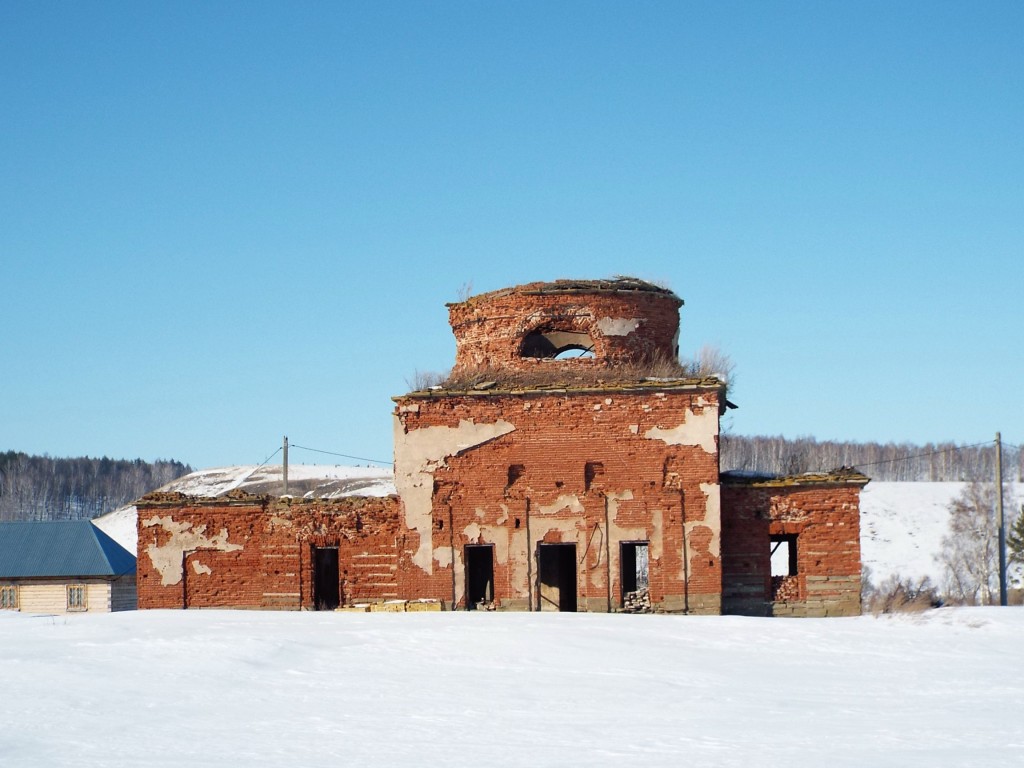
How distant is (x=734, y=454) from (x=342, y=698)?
87.4m

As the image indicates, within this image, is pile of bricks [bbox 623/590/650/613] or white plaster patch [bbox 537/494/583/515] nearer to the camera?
pile of bricks [bbox 623/590/650/613]

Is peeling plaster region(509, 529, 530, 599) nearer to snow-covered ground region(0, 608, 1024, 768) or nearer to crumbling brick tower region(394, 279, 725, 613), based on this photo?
crumbling brick tower region(394, 279, 725, 613)

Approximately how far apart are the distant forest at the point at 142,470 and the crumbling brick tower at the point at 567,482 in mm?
74492

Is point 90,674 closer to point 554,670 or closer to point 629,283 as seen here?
point 554,670

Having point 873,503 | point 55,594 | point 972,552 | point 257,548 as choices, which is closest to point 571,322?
point 257,548

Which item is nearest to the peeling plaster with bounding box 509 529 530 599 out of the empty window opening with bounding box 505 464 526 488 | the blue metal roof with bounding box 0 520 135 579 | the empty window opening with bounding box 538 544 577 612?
the empty window opening with bounding box 505 464 526 488

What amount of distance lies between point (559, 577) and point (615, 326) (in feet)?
14.5

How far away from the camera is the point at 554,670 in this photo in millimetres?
14102

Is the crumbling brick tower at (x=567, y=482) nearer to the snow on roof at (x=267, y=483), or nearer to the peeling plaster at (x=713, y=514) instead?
the peeling plaster at (x=713, y=514)

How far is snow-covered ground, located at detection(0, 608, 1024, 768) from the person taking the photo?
9.35m

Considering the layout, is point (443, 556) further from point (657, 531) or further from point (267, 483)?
point (267, 483)

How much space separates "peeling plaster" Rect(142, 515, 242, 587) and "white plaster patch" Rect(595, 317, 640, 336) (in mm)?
7142

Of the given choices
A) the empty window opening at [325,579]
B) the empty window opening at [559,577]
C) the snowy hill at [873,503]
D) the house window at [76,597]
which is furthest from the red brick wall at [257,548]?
the snowy hill at [873,503]

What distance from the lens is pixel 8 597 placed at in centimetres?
4025
